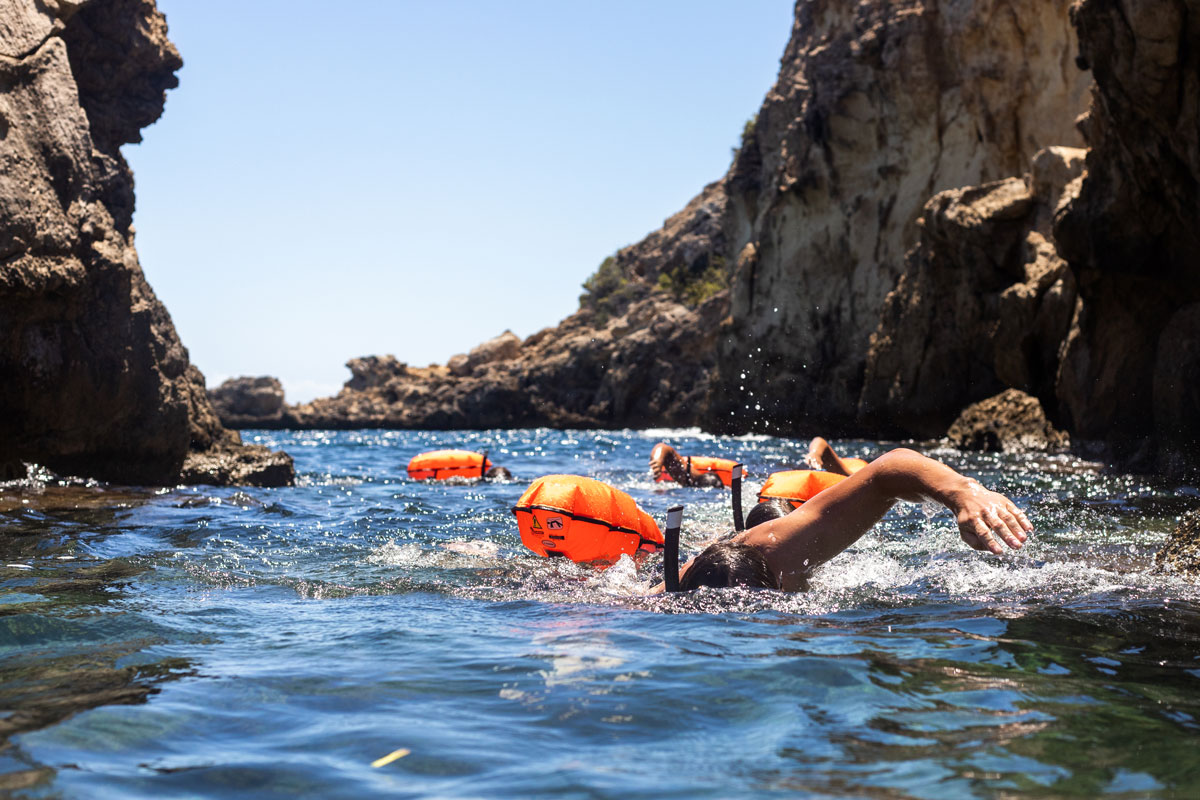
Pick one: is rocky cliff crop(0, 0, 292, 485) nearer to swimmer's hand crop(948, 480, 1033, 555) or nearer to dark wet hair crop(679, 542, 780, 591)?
dark wet hair crop(679, 542, 780, 591)

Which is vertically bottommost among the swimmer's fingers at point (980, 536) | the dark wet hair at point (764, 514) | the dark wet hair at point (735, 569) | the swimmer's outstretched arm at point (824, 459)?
the dark wet hair at point (735, 569)

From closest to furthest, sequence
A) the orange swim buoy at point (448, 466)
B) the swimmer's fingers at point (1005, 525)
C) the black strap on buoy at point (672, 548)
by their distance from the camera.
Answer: the swimmer's fingers at point (1005, 525) → the black strap on buoy at point (672, 548) → the orange swim buoy at point (448, 466)

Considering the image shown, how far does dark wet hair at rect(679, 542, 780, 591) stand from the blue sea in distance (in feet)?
0.29

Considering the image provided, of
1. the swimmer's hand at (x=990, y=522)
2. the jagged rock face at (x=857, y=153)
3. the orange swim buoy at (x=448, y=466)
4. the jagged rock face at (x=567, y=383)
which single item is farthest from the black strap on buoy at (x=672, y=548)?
the jagged rock face at (x=567, y=383)

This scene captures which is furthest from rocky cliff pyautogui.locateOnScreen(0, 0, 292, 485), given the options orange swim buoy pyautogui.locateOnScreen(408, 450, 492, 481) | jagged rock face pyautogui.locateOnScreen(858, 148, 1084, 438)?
jagged rock face pyautogui.locateOnScreen(858, 148, 1084, 438)

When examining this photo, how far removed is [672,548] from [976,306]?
20.3 meters

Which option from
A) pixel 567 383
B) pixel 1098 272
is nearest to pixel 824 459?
pixel 1098 272

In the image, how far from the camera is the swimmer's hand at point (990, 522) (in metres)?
3.27

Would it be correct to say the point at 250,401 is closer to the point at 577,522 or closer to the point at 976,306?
the point at 976,306

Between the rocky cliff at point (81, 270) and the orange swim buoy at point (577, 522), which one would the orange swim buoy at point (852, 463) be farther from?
the rocky cliff at point (81, 270)

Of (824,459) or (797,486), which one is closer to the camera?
(797,486)

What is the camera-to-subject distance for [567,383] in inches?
2438

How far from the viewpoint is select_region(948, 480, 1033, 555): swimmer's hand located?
3271 mm

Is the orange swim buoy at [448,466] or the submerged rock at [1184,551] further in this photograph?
the orange swim buoy at [448,466]
